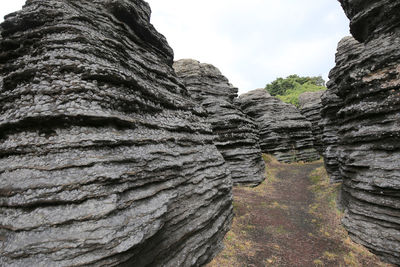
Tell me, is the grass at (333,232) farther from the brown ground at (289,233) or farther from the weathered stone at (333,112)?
the weathered stone at (333,112)

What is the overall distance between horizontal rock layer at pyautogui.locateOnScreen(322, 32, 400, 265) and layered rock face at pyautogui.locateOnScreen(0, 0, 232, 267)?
6.60m

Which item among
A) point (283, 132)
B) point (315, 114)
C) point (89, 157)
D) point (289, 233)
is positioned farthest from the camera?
point (315, 114)

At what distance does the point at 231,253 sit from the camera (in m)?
8.02

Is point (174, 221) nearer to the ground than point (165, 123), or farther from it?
nearer to the ground

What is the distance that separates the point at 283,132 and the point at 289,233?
75.6ft

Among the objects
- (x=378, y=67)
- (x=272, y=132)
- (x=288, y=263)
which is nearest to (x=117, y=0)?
(x=378, y=67)

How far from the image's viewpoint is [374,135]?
8359 millimetres

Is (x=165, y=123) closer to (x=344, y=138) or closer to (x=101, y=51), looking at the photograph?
(x=101, y=51)

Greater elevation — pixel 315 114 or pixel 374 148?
pixel 315 114

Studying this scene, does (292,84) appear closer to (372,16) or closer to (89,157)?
(372,16)

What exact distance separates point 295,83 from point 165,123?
200ft

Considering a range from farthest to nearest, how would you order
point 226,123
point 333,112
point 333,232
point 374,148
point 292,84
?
→ point 292,84
point 226,123
point 333,112
point 333,232
point 374,148

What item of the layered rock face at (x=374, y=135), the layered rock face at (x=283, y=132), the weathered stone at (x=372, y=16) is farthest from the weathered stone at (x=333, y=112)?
the layered rock face at (x=283, y=132)

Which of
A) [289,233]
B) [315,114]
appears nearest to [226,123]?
[289,233]
